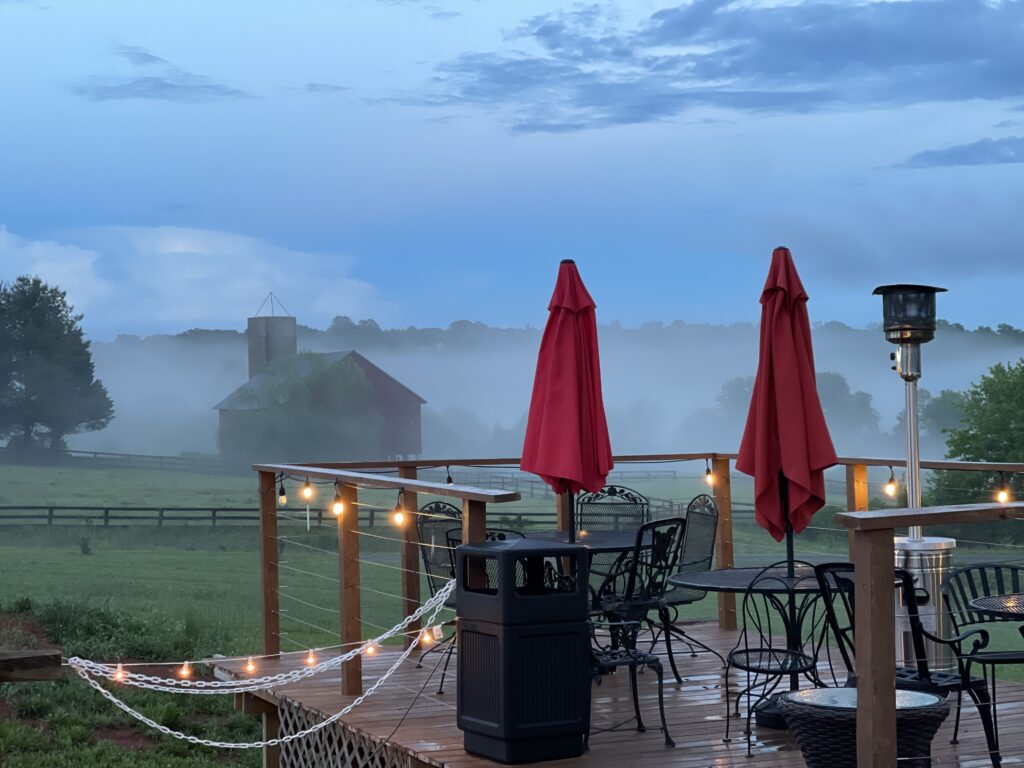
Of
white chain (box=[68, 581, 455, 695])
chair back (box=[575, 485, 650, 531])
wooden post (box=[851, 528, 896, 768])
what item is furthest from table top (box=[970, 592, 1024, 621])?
chair back (box=[575, 485, 650, 531])

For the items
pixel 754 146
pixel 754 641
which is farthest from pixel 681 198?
pixel 754 641

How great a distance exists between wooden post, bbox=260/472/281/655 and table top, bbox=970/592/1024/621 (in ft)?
13.5

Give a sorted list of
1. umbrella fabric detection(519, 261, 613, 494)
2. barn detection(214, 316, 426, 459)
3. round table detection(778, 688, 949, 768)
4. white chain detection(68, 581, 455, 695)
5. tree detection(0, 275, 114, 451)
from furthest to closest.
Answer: barn detection(214, 316, 426, 459) < tree detection(0, 275, 114, 451) < umbrella fabric detection(519, 261, 613, 494) < white chain detection(68, 581, 455, 695) < round table detection(778, 688, 949, 768)

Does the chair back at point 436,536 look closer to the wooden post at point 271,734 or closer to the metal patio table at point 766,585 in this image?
the wooden post at point 271,734

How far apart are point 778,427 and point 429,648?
261cm

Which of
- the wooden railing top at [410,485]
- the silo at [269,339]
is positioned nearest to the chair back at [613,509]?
the wooden railing top at [410,485]

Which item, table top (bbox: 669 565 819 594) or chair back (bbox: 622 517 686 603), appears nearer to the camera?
table top (bbox: 669 565 819 594)

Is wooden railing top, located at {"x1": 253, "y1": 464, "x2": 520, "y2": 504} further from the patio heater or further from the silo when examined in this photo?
the silo

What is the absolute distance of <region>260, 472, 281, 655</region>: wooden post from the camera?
24.5 feet

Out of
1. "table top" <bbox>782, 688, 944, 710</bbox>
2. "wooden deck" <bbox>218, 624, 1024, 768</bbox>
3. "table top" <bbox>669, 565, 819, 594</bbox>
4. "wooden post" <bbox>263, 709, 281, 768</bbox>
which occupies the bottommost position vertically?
"wooden post" <bbox>263, 709, 281, 768</bbox>

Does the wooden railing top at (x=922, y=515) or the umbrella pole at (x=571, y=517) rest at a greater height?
the wooden railing top at (x=922, y=515)

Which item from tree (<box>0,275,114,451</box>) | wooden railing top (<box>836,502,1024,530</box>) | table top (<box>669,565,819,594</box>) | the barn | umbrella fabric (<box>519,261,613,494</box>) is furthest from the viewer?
the barn

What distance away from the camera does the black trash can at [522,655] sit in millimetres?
4656

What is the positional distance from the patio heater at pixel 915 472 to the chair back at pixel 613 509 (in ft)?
7.45
